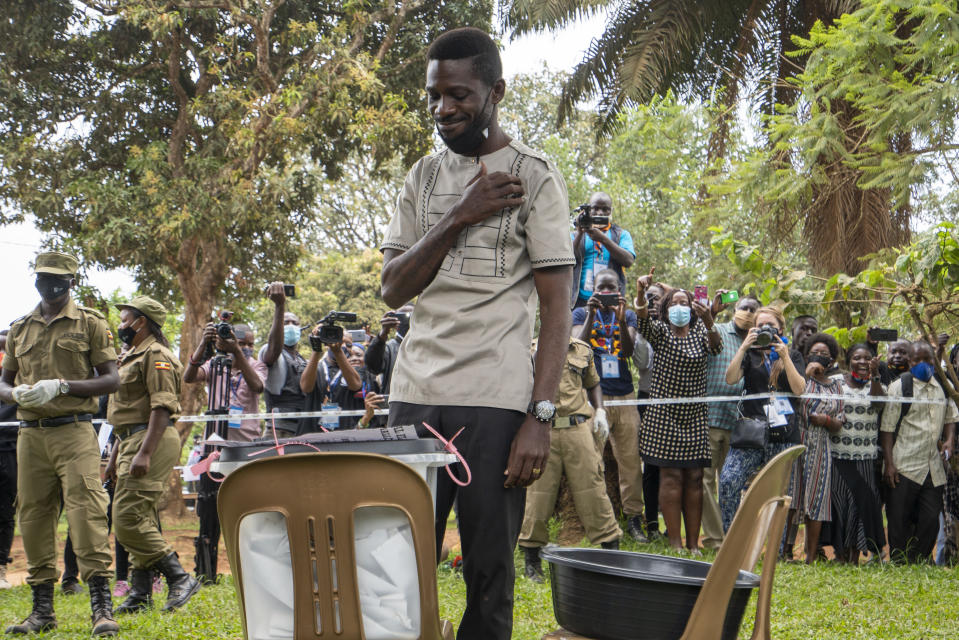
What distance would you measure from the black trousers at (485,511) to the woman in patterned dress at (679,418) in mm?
5182

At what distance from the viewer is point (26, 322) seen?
584 centimetres

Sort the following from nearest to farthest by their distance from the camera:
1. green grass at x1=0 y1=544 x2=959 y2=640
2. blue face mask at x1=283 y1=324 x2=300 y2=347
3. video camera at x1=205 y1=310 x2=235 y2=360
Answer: green grass at x1=0 y1=544 x2=959 y2=640, video camera at x1=205 y1=310 x2=235 y2=360, blue face mask at x1=283 y1=324 x2=300 y2=347

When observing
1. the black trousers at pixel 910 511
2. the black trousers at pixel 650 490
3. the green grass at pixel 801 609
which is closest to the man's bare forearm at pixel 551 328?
the green grass at pixel 801 609

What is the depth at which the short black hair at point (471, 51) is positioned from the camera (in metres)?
2.75

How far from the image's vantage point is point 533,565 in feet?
23.2

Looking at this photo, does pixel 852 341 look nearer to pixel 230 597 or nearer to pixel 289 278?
pixel 230 597

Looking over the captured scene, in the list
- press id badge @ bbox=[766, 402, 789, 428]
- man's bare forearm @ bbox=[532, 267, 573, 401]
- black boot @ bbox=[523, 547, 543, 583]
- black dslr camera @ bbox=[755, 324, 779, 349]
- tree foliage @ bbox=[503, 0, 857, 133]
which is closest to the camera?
man's bare forearm @ bbox=[532, 267, 573, 401]

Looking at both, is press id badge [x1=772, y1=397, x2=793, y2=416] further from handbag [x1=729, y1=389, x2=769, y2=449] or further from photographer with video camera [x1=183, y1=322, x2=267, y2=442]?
photographer with video camera [x1=183, y1=322, x2=267, y2=442]

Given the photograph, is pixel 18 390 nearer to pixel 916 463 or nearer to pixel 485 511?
pixel 485 511

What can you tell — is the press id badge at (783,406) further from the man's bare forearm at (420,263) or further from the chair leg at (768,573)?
the man's bare forearm at (420,263)

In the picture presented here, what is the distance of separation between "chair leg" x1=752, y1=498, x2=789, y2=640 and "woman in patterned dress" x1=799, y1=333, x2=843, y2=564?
5714 mm

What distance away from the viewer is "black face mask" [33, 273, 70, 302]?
5699 mm

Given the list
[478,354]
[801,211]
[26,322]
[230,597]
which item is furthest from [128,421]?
[801,211]

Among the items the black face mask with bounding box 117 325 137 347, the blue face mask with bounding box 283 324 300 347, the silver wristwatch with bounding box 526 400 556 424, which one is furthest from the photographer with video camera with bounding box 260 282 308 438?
the silver wristwatch with bounding box 526 400 556 424
